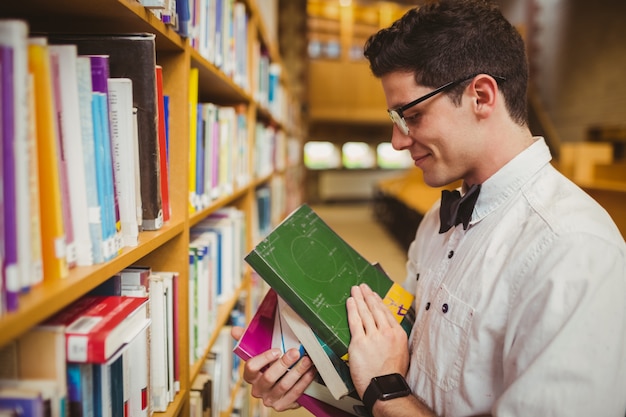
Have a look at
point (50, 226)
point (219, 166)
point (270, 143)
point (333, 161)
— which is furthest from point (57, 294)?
point (333, 161)

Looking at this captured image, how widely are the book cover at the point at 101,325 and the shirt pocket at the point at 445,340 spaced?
65cm

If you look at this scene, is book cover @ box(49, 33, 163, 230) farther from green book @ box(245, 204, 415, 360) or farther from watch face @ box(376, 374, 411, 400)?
watch face @ box(376, 374, 411, 400)

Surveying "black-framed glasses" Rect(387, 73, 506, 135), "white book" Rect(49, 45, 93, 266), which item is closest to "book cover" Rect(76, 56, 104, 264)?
"white book" Rect(49, 45, 93, 266)

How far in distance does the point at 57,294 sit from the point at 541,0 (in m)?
11.2

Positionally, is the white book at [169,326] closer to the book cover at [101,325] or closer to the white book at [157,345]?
the white book at [157,345]

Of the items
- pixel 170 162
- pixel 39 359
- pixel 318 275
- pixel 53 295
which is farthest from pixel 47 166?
pixel 318 275

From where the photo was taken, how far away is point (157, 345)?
3.28 ft

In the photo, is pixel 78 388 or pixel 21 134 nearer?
pixel 21 134

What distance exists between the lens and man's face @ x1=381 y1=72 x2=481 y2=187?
3.50 ft

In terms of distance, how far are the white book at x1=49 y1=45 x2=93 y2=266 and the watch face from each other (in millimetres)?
679

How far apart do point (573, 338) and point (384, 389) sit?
421mm

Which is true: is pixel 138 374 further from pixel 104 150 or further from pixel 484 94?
pixel 484 94

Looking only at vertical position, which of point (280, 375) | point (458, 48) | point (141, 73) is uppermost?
point (458, 48)

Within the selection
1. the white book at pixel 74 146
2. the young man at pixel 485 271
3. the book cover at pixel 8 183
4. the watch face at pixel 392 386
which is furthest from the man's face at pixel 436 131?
the book cover at pixel 8 183
